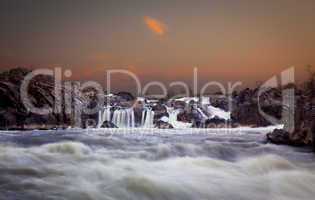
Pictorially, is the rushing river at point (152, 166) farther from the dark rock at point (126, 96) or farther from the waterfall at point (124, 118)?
the dark rock at point (126, 96)

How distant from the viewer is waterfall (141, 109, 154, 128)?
11.6ft

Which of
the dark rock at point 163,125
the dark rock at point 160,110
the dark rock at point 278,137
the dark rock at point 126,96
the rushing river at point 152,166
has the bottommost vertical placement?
the rushing river at point 152,166

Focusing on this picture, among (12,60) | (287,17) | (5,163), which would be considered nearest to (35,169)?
(5,163)

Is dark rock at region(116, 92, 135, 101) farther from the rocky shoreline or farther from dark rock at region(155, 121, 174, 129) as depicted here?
dark rock at region(155, 121, 174, 129)

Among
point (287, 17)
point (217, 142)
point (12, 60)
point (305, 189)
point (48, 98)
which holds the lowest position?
point (305, 189)

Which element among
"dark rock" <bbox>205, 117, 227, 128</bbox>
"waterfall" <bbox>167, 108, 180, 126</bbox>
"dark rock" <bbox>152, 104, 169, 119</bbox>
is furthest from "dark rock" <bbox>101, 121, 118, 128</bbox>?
"dark rock" <bbox>205, 117, 227, 128</bbox>

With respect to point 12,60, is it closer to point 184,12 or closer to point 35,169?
point 35,169

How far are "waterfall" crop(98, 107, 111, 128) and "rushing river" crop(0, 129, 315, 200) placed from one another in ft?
0.37

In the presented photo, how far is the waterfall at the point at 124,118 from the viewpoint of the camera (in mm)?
3541

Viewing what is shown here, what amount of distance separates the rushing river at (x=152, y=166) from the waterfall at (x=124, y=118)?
0.07 meters

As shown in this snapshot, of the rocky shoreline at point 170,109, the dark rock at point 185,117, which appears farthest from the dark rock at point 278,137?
the dark rock at point 185,117

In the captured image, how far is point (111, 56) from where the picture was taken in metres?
3.54

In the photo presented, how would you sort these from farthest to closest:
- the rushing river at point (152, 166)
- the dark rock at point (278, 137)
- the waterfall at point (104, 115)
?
the waterfall at point (104, 115) → the dark rock at point (278, 137) → the rushing river at point (152, 166)

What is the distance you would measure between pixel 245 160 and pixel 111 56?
158cm
